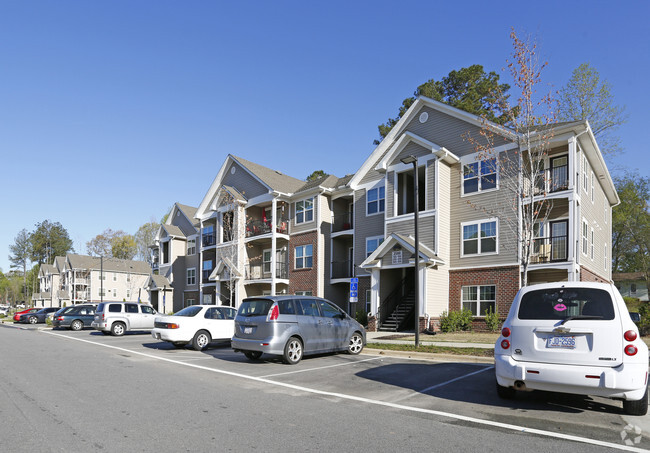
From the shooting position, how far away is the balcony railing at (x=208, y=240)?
4049 cm

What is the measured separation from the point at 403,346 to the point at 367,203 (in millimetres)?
13976

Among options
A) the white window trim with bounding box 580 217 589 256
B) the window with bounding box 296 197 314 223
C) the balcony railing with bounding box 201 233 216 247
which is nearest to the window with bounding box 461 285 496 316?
the white window trim with bounding box 580 217 589 256

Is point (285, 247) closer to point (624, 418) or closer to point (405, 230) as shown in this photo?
point (405, 230)

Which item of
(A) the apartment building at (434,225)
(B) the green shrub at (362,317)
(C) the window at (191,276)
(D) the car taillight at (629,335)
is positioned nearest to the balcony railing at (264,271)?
(A) the apartment building at (434,225)

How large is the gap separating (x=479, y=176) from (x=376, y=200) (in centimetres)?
644

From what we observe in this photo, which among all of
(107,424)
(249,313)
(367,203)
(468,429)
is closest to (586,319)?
(468,429)

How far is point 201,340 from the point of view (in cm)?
1587

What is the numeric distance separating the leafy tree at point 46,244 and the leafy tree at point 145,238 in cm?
4183

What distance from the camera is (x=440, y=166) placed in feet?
76.9

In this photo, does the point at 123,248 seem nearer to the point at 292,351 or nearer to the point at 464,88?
the point at 464,88

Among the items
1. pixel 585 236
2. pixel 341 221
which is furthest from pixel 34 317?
pixel 585 236

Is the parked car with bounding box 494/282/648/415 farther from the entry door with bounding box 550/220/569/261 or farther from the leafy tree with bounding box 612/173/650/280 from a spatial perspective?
the leafy tree with bounding box 612/173/650/280

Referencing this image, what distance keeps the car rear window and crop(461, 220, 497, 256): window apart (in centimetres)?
1576

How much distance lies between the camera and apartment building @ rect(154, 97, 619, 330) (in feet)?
68.8
